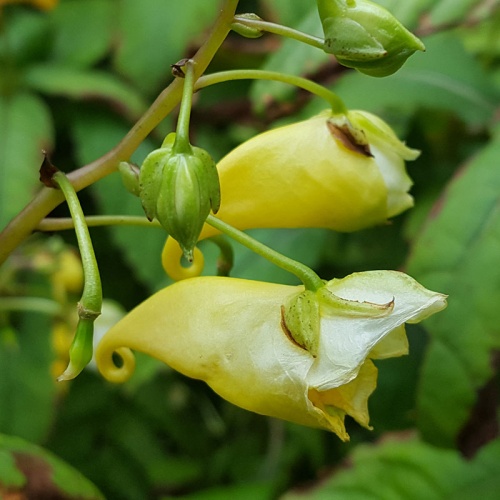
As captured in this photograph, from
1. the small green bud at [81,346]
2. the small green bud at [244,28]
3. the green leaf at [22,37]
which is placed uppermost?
the small green bud at [244,28]

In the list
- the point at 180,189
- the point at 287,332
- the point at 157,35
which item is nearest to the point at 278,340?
the point at 287,332

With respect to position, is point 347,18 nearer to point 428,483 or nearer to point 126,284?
point 428,483

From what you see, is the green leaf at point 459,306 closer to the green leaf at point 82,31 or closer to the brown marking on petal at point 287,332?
the brown marking on petal at point 287,332

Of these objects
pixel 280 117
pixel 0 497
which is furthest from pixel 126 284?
pixel 0 497

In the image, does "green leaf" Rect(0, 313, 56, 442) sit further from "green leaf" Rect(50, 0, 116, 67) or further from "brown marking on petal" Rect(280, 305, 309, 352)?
"brown marking on petal" Rect(280, 305, 309, 352)

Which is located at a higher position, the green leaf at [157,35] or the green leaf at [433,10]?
the green leaf at [433,10]

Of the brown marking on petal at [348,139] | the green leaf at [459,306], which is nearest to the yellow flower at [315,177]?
the brown marking on petal at [348,139]

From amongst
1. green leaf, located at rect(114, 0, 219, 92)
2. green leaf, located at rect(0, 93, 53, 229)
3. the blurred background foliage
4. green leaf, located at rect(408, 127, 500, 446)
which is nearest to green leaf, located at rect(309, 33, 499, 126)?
the blurred background foliage

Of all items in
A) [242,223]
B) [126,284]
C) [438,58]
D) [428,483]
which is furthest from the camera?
[126,284]
